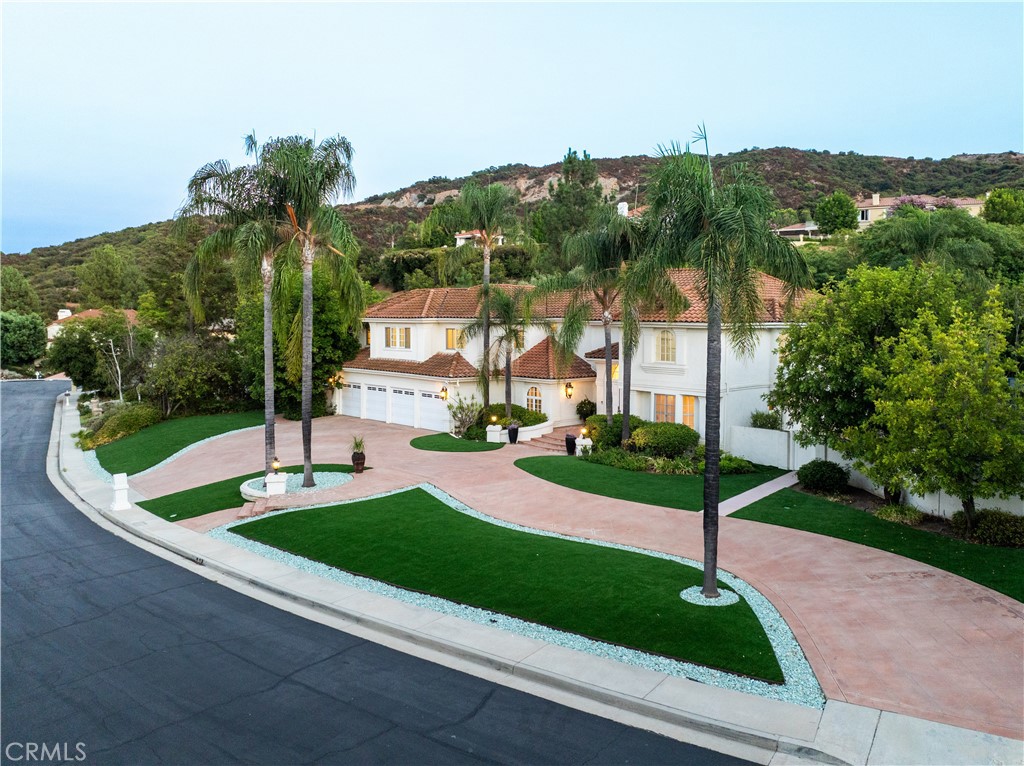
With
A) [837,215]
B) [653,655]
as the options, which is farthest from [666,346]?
[837,215]

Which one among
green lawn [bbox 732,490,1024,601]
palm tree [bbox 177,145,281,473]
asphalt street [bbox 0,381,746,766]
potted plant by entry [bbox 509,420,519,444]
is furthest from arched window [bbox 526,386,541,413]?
asphalt street [bbox 0,381,746,766]

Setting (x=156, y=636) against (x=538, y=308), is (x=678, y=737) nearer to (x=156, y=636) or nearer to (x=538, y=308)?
(x=156, y=636)

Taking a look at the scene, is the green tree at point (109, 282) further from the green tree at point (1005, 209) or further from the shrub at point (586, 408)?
the green tree at point (1005, 209)

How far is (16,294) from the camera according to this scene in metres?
91.9

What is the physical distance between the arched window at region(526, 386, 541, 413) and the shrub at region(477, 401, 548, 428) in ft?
1.97

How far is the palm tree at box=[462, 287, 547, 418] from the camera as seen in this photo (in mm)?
29275

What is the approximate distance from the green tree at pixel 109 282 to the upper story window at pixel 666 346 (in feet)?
284

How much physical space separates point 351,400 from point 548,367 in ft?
42.0

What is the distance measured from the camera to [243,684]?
31.8 feet

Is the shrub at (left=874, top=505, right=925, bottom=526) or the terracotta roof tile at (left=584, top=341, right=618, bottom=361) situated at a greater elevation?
the terracotta roof tile at (left=584, top=341, right=618, bottom=361)

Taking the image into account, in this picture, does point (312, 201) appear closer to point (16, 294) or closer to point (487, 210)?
point (487, 210)

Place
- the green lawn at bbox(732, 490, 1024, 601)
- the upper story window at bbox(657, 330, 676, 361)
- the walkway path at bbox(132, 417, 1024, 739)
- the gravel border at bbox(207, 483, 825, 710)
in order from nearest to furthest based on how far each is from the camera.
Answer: the walkway path at bbox(132, 417, 1024, 739), the gravel border at bbox(207, 483, 825, 710), the green lawn at bbox(732, 490, 1024, 601), the upper story window at bbox(657, 330, 676, 361)

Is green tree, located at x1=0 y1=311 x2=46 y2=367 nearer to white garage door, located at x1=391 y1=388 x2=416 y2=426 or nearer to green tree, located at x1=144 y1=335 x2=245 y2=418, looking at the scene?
green tree, located at x1=144 y1=335 x2=245 y2=418

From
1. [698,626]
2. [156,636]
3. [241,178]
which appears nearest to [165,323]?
[241,178]
